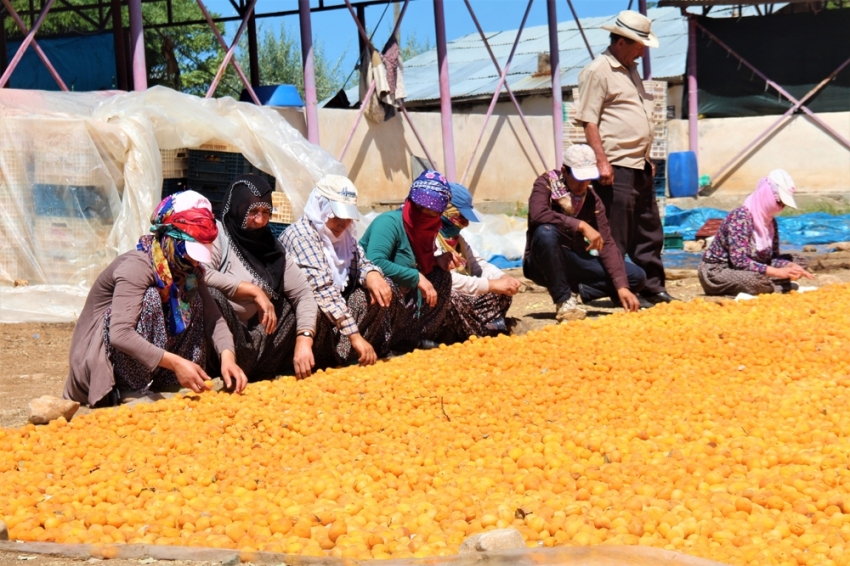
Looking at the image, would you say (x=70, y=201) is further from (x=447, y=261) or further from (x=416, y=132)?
(x=416, y=132)

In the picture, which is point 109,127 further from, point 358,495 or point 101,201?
point 358,495

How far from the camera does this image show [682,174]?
14.0 metres

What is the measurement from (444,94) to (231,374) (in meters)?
7.77

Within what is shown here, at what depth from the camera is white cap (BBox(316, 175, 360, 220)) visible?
4863 mm

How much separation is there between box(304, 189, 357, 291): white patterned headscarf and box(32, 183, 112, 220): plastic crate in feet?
7.37

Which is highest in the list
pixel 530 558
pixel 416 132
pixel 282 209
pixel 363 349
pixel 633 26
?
pixel 633 26

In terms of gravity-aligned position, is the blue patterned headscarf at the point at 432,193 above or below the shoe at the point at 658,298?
above

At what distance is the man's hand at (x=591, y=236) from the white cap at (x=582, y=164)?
287 mm

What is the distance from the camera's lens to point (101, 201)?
6.68m

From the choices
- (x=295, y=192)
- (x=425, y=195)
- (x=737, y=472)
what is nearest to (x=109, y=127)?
(x=295, y=192)

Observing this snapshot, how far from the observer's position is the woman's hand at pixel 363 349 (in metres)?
4.97

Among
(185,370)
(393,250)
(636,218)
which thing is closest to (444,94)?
(636,218)

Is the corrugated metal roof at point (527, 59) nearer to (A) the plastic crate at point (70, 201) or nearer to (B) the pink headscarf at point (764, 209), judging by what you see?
(B) the pink headscarf at point (764, 209)

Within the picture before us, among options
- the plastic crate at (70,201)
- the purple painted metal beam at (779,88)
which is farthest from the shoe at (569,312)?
the purple painted metal beam at (779,88)
